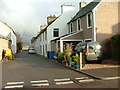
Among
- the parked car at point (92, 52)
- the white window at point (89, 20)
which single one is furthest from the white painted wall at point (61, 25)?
the parked car at point (92, 52)

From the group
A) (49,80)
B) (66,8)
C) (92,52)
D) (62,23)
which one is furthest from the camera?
(66,8)

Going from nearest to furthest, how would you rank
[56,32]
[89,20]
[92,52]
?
[92,52], [89,20], [56,32]

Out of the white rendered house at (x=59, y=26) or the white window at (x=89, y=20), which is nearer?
the white window at (x=89, y=20)

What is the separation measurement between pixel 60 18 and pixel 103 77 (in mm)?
20405

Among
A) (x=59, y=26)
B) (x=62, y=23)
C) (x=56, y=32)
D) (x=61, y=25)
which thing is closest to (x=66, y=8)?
(x=62, y=23)

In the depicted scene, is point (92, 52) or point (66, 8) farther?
point (66, 8)

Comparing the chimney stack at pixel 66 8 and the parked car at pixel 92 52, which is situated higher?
the chimney stack at pixel 66 8

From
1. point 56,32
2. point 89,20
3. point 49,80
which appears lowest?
point 49,80

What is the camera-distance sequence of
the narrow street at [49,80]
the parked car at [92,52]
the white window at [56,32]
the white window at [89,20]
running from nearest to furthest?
the narrow street at [49,80], the parked car at [92,52], the white window at [89,20], the white window at [56,32]

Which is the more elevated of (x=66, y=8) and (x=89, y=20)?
(x=66, y=8)

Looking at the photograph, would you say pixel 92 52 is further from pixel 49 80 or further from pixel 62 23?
pixel 62 23

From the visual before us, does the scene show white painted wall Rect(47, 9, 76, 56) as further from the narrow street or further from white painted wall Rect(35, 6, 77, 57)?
the narrow street

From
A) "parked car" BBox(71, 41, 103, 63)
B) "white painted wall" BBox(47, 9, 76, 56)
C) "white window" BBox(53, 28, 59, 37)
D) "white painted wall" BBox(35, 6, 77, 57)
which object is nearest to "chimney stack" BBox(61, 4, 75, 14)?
"white painted wall" BBox(35, 6, 77, 57)

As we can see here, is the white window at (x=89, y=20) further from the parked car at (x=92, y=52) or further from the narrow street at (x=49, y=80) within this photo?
the narrow street at (x=49, y=80)
